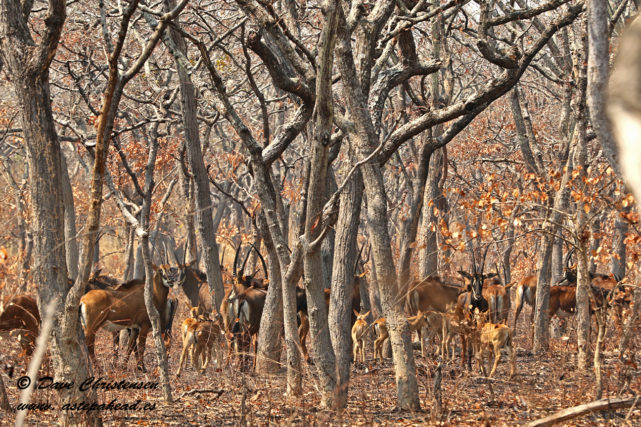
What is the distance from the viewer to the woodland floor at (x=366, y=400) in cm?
809

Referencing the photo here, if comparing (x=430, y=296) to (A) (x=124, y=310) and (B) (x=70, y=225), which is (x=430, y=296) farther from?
(B) (x=70, y=225)

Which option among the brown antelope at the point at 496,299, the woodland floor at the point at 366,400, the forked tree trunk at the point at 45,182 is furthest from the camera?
the brown antelope at the point at 496,299

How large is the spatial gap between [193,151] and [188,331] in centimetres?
298

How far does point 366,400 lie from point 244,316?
425 cm

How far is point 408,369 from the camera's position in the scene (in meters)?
8.42

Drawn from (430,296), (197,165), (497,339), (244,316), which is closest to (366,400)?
(497,339)

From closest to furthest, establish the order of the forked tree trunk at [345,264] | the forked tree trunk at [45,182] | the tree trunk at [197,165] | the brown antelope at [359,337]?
the forked tree trunk at [45,182], the forked tree trunk at [345,264], the tree trunk at [197,165], the brown antelope at [359,337]

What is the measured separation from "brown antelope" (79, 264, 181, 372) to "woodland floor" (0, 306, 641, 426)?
1008mm

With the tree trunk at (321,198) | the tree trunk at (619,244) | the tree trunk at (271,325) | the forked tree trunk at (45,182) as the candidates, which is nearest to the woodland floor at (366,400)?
the tree trunk at (321,198)

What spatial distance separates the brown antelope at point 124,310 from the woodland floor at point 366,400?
1.01m

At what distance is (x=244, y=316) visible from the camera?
1302 cm

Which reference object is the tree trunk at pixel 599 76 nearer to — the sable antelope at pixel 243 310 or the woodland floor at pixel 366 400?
the woodland floor at pixel 366 400

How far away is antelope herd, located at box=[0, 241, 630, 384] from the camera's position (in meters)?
11.3

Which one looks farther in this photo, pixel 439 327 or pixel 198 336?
pixel 439 327
